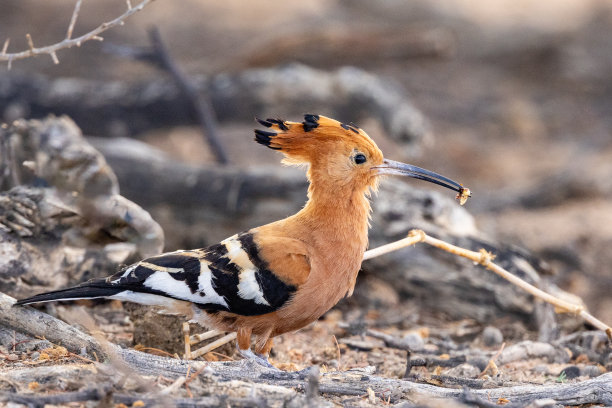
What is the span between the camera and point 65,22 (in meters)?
10.9

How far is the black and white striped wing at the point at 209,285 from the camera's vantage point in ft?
10.7

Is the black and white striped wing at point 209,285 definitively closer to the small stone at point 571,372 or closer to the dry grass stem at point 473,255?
the dry grass stem at point 473,255

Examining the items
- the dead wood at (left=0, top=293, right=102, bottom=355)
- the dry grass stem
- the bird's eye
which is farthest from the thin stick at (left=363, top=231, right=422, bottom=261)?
the dead wood at (left=0, top=293, right=102, bottom=355)

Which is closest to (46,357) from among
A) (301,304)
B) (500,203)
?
(301,304)

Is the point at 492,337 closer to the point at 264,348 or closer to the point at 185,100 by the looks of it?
the point at 264,348

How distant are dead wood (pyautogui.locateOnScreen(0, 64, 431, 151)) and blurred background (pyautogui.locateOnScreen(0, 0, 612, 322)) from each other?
1.3 inches

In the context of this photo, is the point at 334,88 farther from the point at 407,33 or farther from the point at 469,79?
the point at 469,79

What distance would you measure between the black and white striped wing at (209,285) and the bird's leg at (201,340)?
33 cm

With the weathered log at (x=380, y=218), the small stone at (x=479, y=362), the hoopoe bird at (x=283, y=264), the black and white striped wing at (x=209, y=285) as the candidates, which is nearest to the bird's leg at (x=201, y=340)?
the hoopoe bird at (x=283, y=264)

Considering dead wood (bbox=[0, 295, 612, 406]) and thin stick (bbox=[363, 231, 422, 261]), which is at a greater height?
thin stick (bbox=[363, 231, 422, 261])

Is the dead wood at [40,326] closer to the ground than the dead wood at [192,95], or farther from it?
closer to the ground

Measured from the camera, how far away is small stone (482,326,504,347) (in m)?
4.62

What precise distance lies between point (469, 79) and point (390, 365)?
7946 millimetres

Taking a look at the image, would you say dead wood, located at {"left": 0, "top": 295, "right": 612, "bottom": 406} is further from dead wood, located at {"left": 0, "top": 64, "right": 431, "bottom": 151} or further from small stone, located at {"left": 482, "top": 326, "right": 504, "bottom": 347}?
dead wood, located at {"left": 0, "top": 64, "right": 431, "bottom": 151}
